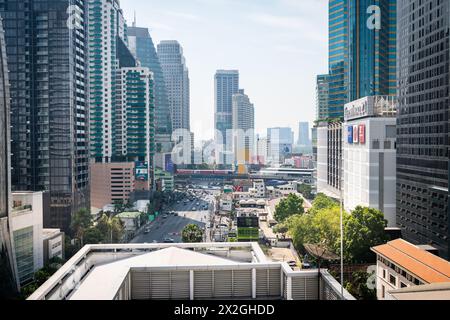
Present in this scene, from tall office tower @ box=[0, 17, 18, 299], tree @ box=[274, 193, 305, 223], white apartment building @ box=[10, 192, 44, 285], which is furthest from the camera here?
tree @ box=[274, 193, 305, 223]

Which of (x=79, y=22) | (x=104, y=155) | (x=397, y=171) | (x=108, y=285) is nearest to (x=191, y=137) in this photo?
(x=104, y=155)

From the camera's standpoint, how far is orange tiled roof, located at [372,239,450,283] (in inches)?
147

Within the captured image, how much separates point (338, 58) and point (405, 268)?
11.9 m

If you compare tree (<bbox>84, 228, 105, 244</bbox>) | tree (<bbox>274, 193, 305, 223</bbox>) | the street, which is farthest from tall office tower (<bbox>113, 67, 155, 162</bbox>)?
tree (<bbox>84, 228, 105, 244</bbox>)

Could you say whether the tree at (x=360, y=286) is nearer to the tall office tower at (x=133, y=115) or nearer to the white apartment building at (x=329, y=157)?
the white apartment building at (x=329, y=157)

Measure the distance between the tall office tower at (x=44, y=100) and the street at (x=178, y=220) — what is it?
2.24 metres

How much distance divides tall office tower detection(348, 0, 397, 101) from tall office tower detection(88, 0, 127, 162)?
9.55 meters

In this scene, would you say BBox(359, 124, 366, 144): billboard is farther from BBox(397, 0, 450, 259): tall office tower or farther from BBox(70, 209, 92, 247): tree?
BBox(70, 209, 92, 247): tree

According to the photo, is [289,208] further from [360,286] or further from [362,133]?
[360,286]

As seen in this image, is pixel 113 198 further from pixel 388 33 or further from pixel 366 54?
pixel 388 33

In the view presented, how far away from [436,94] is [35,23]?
923cm

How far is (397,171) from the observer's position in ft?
26.3

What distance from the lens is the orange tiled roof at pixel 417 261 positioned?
147 inches

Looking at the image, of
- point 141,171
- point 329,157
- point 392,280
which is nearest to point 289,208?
point 329,157
